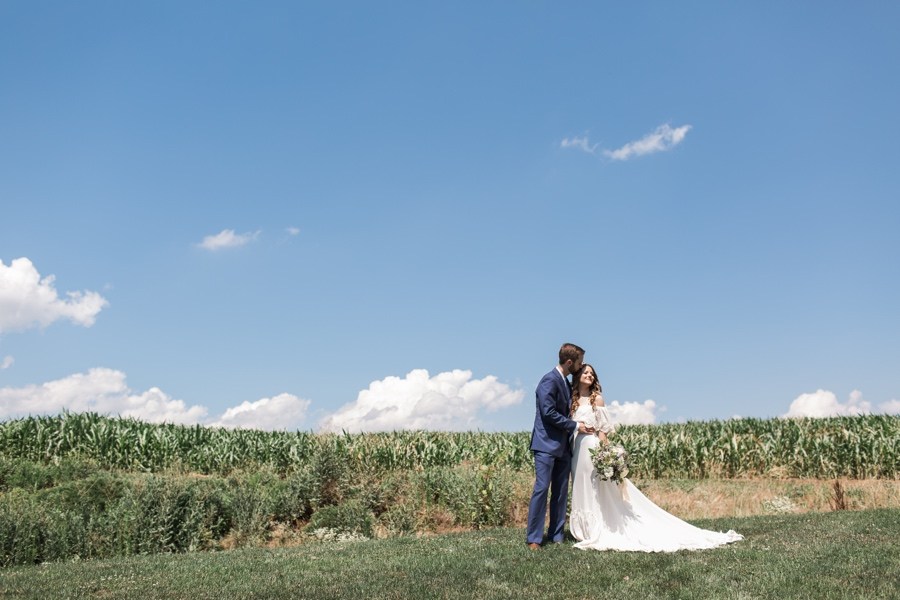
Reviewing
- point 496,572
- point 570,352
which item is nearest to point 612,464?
point 570,352

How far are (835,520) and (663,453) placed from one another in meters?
11.6

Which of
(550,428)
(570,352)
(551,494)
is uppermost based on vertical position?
(570,352)

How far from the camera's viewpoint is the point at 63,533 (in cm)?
1366

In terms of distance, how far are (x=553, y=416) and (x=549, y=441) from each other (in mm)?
494

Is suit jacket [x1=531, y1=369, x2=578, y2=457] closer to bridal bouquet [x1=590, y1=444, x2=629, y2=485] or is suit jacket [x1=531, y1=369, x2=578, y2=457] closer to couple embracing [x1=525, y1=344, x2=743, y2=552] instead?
couple embracing [x1=525, y1=344, x2=743, y2=552]

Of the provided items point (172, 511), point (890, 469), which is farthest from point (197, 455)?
point (890, 469)

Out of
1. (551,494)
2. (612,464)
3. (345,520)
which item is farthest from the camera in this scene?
(345,520)

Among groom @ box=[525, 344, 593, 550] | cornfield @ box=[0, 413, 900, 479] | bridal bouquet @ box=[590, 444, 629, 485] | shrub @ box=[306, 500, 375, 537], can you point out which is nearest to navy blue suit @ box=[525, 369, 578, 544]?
groom @ box=[525, 344, 593, 550]

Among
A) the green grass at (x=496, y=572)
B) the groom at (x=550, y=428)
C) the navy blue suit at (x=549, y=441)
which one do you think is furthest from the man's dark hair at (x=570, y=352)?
the green grass at (x=496, y=572)

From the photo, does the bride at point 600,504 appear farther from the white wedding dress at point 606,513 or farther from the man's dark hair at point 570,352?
the man's dark hair at point 570,352

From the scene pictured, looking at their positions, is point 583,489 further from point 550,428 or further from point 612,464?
point 550,428

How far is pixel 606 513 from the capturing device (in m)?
10.9

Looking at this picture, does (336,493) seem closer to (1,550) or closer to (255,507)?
(255,507)

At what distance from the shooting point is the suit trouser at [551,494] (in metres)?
10.5
